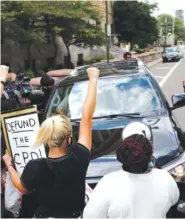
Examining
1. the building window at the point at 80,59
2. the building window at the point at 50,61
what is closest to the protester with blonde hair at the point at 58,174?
the building window at the point at 50,61

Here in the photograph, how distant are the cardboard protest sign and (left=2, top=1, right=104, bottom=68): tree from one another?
1881 cm

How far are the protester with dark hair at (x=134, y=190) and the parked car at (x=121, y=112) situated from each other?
1.61 m

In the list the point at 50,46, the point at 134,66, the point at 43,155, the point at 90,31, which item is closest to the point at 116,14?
the point at 50,46

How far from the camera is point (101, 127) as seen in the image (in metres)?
5.45

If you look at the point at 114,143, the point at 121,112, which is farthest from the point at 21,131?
the point at 121,112

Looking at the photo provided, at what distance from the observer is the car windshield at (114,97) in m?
5.96

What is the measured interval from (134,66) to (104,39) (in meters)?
24.2

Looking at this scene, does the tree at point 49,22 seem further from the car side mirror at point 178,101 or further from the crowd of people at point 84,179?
the crowd of people at point 84,179

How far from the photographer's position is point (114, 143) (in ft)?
16.3

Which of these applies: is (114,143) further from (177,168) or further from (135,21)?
(135,21)

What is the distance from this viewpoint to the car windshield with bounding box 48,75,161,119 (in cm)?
596

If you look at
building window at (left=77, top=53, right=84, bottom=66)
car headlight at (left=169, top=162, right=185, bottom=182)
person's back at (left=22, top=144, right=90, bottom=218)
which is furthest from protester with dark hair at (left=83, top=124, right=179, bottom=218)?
building window at (left=77, top=53, right=84, bottom=66)

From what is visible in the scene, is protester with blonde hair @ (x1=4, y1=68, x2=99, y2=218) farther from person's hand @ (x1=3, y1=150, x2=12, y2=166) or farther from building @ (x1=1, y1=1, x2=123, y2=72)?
building @ (x1=1, y1=1, x2=123, y2=72)

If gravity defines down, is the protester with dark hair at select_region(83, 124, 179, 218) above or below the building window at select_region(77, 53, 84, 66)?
above
